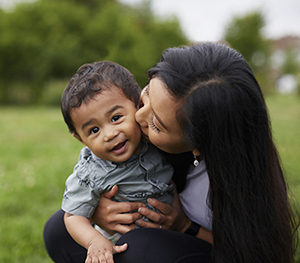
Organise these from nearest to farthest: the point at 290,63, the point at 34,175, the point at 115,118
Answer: the point at 115,118 → the point at 34,175 → the point at 290,63

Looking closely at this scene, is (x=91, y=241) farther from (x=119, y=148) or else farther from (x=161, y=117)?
(x=161, y=117)

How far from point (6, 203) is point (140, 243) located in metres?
2.84

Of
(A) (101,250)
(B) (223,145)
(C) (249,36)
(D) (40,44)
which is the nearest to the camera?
(B) (223,145)

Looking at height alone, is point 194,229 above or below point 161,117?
below

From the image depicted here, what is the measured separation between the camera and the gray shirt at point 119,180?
5.14ft

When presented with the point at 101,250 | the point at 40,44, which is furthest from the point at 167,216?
the point at 40,44

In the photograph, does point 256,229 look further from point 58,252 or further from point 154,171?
point 58,252

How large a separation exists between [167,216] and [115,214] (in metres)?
0.27

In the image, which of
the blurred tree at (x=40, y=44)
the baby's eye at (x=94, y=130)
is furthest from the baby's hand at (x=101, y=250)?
the blurred tree at (x=40, y=44)

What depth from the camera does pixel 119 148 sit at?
5.01 feet

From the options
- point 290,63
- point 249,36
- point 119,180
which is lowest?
point 119,180

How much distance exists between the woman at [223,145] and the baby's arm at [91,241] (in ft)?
0.24

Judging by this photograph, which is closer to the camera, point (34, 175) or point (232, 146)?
point (232, 146)

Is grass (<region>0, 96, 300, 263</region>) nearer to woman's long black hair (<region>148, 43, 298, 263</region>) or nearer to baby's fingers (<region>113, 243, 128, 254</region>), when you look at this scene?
woman's long black hair (<region>148, 43, 298, 263</region>)
